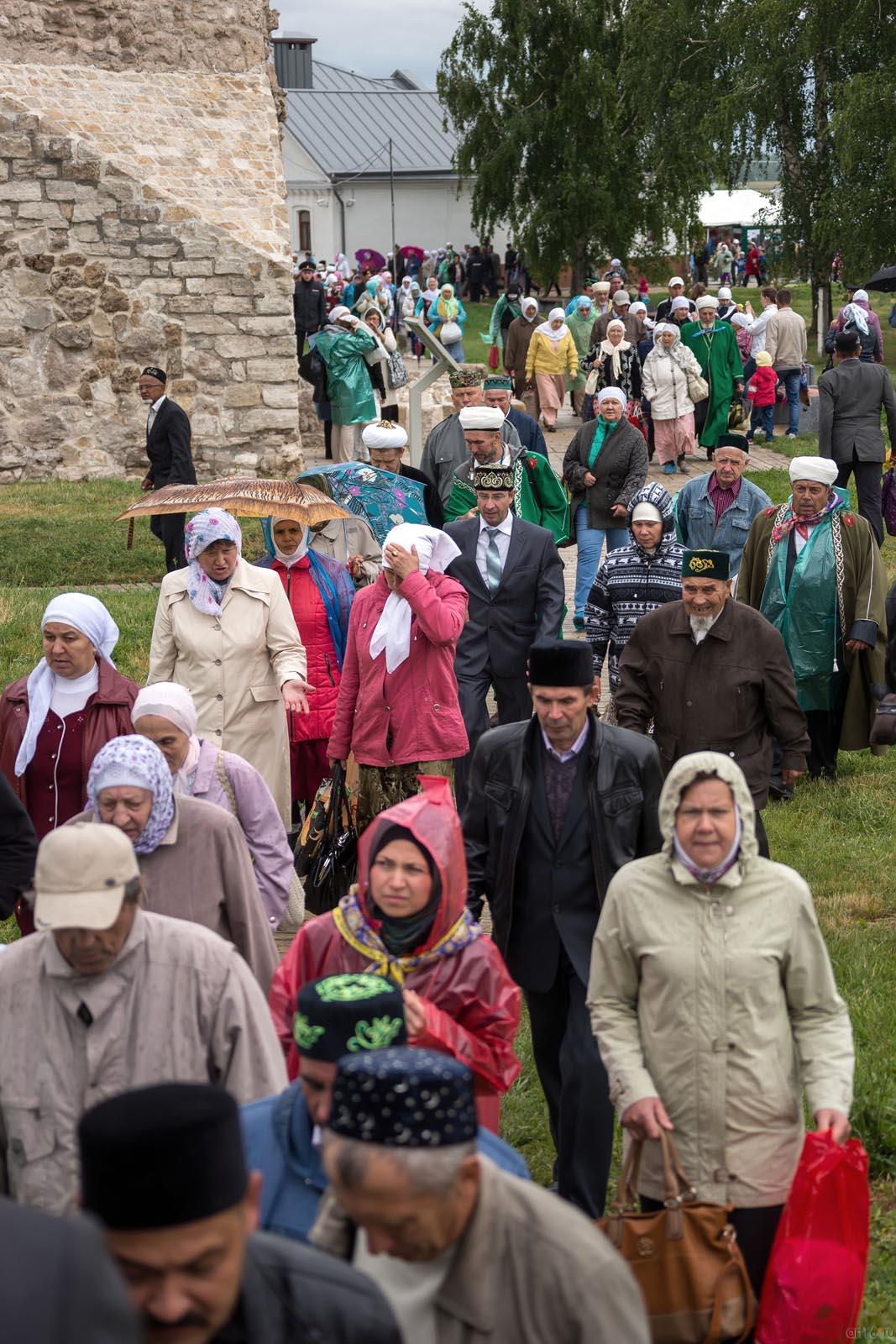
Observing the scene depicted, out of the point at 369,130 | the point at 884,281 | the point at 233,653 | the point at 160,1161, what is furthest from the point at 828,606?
the point at 369,130

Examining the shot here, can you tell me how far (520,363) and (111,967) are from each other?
2142 centimetres

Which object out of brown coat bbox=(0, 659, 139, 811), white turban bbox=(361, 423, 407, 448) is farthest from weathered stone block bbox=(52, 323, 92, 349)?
brown coat bbox=(0, 659, 139, 811)

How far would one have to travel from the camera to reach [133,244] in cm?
1888

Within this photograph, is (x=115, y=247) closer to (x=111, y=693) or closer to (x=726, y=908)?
(x=111, y=693)

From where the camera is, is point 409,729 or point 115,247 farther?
point 115,247

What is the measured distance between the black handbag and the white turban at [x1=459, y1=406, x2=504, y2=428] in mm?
2584

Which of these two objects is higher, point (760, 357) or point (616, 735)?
point (760, 357)

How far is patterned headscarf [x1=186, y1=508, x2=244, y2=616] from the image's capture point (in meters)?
7.18

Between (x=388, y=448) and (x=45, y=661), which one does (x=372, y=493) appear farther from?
(x=45, y=661)

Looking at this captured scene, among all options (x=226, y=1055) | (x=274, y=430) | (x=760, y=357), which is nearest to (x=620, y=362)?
(x=760, y=357)

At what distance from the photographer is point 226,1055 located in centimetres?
404

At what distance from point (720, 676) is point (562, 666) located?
1.97m

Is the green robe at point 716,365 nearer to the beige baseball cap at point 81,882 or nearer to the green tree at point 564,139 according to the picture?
the beige baseball cap at point 81,882

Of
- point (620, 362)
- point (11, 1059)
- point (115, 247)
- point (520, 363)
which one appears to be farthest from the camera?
point (520, 363)
